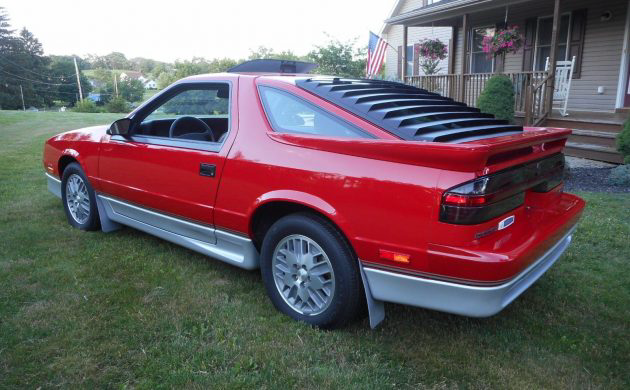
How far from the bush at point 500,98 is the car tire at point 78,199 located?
7739 mm

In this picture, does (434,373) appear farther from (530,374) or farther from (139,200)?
(139,200)

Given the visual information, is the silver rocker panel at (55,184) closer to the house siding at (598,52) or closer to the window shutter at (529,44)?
the house siding at (598,52)

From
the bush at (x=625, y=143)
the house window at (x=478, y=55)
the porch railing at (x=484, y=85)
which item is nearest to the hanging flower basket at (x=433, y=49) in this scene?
the porch railing at (x=484, y=85)

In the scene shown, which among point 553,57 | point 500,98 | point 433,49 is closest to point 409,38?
point 433,49

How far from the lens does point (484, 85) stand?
A: 11148 millimetres

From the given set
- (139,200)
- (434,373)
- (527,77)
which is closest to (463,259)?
(434,373)

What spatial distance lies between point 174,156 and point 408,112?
Result: 1.80 meters

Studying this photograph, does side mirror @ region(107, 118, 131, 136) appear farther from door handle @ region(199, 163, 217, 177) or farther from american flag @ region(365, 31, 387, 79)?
american flag @ region(365, 31, 387, 79)

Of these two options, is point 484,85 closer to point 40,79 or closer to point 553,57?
point 553,57

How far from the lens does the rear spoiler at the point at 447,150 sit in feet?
7.73

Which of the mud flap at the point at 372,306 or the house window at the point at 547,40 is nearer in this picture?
the mud flap at the point at 372,306

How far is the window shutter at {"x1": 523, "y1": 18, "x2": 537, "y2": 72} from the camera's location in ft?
41.9

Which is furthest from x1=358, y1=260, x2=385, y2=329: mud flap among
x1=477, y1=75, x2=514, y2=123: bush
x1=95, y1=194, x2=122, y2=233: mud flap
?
x1=477, y1=75, x2=514, y2=123: bush

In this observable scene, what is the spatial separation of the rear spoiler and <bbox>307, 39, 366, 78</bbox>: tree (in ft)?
85.5
